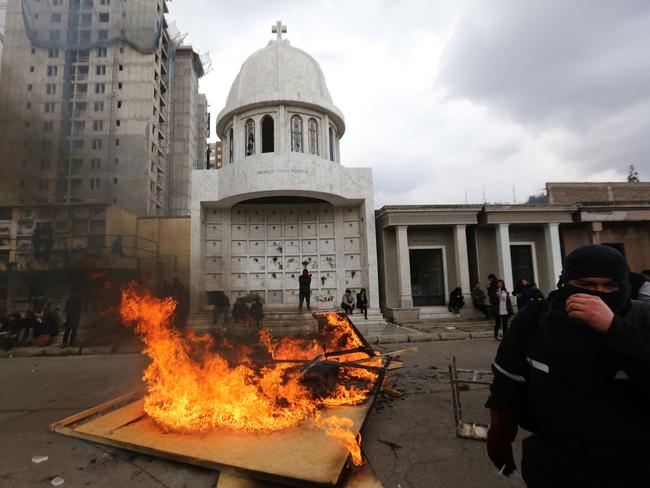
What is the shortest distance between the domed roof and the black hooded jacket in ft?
50.9

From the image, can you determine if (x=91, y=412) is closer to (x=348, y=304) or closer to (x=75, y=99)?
(x=75, y=99)

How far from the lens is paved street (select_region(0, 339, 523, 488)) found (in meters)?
3.17

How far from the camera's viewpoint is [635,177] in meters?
32.4

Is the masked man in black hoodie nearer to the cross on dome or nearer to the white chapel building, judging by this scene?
the white chapel building

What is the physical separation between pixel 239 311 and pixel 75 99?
9823 mm

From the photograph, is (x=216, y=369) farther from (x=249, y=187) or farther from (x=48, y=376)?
(x=249, y=187)

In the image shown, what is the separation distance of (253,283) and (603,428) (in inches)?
605

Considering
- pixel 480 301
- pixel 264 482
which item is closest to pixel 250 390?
pixel 264 482

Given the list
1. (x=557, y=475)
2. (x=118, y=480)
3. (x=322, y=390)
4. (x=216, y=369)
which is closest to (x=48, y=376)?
(x=216, y=369)

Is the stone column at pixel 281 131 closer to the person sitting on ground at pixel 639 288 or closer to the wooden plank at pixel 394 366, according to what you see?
the wooden plank at pixel 394 366

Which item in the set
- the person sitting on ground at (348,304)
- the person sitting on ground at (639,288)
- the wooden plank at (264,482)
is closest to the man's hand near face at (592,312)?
the wooden plank at (264,482)

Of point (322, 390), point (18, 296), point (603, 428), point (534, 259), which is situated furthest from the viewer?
point (534, 259)

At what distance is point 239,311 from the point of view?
13.2 meters

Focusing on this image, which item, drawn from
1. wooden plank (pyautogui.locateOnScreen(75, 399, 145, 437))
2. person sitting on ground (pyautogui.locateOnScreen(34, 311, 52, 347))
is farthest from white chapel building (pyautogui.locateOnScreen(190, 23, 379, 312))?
wooden plank (pyautogui.locateOnScreen(75, 399, 145, 437))
